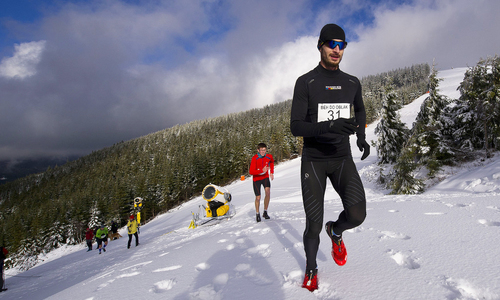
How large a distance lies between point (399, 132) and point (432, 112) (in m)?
3.31

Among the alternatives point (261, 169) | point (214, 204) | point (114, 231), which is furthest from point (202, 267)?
point (114, 231)

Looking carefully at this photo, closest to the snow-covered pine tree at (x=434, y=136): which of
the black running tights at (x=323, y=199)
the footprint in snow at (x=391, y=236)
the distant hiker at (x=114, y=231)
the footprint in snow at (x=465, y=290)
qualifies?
the footprint in snow at (x=391, y=236)

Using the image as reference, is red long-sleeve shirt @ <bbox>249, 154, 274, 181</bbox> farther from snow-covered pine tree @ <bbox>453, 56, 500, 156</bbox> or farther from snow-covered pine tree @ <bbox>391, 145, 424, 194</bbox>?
snow-covered pine tree @ <bbox>453, 56, 500, 156</bbox>

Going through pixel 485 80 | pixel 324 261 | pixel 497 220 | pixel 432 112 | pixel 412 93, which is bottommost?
pixel 497 220

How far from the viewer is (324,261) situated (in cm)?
297

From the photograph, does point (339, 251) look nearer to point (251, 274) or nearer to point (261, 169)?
point (251, 274)

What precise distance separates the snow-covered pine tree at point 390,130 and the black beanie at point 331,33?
19.2 metres

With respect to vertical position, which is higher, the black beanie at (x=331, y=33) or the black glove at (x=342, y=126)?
the black beanie at (x=331, y=33)

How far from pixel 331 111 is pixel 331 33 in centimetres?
85

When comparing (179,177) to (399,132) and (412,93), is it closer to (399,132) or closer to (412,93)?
(399,132)

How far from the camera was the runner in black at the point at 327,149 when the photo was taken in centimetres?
243

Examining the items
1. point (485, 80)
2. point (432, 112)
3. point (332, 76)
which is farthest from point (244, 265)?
point (432, 112)

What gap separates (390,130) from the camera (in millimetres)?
18844

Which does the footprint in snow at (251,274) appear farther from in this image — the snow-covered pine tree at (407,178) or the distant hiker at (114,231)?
the distant hiker at (114,231)
